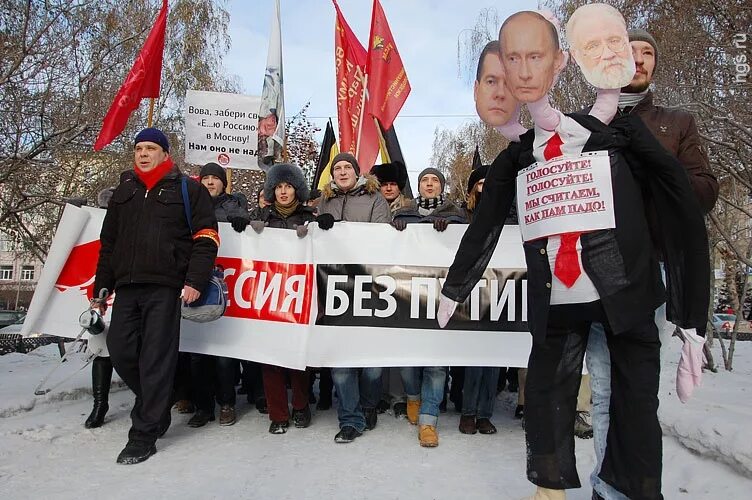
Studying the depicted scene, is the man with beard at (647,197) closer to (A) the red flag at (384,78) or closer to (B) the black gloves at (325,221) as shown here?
(B) the black gloves at (325,221)

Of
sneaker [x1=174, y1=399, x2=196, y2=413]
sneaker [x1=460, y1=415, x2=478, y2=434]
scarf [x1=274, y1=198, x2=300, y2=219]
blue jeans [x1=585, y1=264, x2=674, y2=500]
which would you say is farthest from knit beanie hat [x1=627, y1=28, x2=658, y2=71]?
sneaker [x1=174, y1=399, x2=196, y2=413]

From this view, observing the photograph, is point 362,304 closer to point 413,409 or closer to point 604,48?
point 413,409

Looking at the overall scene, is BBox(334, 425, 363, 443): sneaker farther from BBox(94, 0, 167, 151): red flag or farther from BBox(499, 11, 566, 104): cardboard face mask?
BBox(94, 0, 167, 151): red flag

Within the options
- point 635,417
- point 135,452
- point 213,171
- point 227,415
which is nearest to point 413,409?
point 227,415

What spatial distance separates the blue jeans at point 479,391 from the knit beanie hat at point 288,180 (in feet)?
6.48

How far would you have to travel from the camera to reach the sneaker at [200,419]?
14.8 ft

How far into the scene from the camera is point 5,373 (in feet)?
21.3

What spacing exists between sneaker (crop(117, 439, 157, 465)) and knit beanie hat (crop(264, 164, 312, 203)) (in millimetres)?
2191

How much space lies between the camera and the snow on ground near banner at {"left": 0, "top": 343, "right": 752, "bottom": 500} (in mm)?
3039

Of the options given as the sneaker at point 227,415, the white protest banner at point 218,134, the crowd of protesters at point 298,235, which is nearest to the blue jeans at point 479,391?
the crowd of protesters at point 298,235

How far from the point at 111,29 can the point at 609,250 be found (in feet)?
30.3

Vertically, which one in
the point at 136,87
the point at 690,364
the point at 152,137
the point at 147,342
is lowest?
the point at 147,342

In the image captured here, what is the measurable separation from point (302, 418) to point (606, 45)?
3.41 metres

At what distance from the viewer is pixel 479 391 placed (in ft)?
14.8
